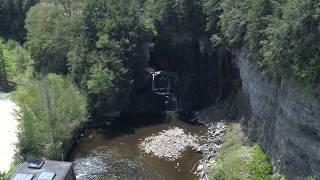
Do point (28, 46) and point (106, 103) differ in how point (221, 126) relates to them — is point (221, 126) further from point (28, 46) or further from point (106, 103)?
point (28, 46)

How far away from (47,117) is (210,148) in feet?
72.0

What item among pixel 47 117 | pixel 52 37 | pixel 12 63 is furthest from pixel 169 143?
pixel 12 63

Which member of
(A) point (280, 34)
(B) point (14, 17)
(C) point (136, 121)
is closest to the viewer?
(A) point (280, 34)

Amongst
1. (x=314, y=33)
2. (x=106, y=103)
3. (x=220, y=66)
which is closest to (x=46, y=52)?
(x=106, y=103)

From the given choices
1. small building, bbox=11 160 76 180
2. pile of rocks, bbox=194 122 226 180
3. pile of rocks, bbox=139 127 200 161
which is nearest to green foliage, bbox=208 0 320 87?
pile of rocks, bbox=194 122 226 180

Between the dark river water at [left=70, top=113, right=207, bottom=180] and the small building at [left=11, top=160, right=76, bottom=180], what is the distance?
5.09 metres

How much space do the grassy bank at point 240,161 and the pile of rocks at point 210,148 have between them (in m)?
1.10

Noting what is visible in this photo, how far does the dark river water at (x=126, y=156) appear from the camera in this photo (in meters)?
57.7

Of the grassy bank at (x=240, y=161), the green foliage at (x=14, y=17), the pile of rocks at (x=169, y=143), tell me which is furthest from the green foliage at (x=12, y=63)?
the grassy bank at (x=240, y=161)

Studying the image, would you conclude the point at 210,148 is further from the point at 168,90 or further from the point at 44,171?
the point at 44,171

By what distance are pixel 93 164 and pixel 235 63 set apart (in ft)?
83.0

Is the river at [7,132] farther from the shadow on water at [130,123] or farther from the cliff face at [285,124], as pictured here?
the cliff face at [285,124]

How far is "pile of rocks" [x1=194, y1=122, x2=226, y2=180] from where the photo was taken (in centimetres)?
5756

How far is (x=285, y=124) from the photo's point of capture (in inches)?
1902
